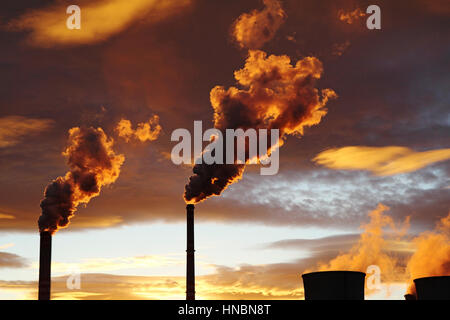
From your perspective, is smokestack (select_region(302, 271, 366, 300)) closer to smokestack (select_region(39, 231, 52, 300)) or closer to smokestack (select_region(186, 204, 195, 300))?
smokestack (select_region(186, 204, 195, 300))

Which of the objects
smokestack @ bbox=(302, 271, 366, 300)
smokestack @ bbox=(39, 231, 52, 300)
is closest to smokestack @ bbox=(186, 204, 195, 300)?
smokestack @ bbox=(39, 231, 52, 300)

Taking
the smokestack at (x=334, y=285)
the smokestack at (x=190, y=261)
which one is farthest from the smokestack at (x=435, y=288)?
the smokestack at (x=190, y=261)

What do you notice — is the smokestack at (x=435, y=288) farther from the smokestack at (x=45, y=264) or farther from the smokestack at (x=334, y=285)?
the smokestack at (x=45, y=264)

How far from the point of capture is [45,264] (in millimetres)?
37750

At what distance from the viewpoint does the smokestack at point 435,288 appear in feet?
91.4

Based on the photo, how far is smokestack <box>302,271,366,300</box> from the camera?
26.7 metres

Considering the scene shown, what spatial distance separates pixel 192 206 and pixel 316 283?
43.8ft

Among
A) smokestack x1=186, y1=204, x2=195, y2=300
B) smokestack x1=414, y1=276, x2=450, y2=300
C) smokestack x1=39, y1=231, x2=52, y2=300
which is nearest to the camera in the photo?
smokestack x1=414, y1=276, x2=450, y2=300

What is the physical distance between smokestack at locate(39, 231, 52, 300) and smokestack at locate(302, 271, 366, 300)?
17357 mm

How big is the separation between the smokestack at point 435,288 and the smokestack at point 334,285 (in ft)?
12.2
